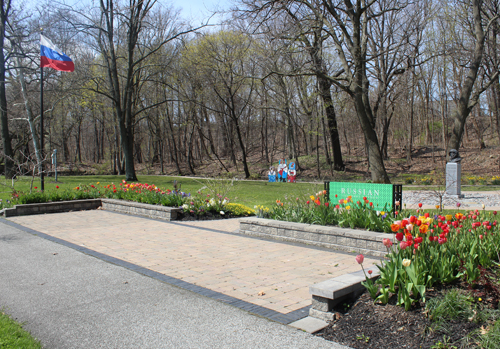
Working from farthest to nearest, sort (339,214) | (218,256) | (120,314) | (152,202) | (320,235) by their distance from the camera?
(152,202), (339,214), (320,235), (218,256), (120,314)

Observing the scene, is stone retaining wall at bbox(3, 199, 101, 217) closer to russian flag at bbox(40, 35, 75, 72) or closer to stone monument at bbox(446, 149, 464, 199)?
russian flag at bbox(40, 35, 75, 72)

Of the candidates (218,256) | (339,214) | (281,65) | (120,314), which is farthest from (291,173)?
(120,314)

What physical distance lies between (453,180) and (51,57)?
16489 millimetres

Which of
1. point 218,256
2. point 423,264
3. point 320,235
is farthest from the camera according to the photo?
point 320,235

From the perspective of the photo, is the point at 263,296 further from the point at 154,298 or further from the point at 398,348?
the point at 398,348

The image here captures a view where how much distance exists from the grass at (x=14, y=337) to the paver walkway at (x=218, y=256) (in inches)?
80.0

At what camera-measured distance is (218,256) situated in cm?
661

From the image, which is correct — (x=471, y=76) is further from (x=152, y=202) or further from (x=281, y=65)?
(x=152, y=202)

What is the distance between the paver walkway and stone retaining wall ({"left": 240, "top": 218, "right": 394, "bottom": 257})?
26 cm

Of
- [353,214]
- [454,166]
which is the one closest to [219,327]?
[353,214]

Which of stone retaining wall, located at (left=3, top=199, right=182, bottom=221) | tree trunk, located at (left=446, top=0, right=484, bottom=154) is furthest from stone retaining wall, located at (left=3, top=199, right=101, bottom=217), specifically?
tree trunk, located at (left=446, top=0, right=484, bottom=154)

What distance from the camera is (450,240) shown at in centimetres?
451

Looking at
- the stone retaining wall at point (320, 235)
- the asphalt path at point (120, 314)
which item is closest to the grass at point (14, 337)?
the asphalt path at point (120, 314)

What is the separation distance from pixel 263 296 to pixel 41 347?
2280 mm
